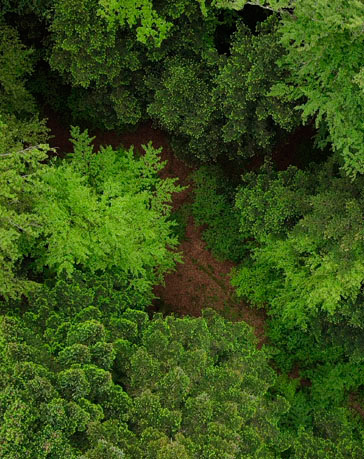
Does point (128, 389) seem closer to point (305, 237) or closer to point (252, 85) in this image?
point (305, 237)

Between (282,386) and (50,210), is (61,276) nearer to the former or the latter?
(50,210)

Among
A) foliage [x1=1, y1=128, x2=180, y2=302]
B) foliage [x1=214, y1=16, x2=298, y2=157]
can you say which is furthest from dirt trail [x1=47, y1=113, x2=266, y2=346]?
foliage [x1=214, y1=16, x2=298, y2=157]

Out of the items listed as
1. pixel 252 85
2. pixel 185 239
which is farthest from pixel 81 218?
pixel 185 239

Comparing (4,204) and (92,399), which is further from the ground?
(4,204)

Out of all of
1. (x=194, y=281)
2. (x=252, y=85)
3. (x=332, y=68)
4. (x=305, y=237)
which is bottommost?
(x=194, y=281)

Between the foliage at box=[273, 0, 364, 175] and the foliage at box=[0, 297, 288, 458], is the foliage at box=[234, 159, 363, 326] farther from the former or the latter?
the foliage at box=[0, 297, 288, 458]

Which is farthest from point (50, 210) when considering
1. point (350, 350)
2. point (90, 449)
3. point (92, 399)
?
point (350, 350)

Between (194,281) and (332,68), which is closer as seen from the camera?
(332,68)
